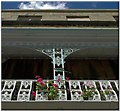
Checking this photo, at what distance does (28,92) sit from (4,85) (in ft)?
2.81

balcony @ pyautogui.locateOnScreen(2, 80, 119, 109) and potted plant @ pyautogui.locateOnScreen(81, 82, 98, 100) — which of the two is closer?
balcony @ pyautogui.locateOnScreen(2, 80, 119, 109)

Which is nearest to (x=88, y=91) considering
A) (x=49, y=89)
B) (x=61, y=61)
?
(x=49, y=89)

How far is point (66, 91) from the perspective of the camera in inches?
346

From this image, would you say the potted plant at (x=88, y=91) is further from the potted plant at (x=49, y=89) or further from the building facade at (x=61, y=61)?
the potted plant at (x=49, y=89)

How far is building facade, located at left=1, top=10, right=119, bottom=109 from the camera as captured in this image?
8.23 meters

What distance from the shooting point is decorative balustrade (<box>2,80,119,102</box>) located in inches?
325

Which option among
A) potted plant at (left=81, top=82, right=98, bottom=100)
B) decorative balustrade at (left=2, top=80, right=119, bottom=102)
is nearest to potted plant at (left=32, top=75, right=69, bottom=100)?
decorative balustrade at (left=2, top=80, right=119, bottom=102)

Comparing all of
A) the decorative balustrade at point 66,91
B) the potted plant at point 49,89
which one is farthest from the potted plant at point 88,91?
the potted plant at point 49,89

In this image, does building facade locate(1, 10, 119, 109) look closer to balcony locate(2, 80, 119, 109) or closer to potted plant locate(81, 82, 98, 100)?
balcony locate(2, 80, 119, 109)

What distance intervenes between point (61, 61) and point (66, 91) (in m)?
1.16

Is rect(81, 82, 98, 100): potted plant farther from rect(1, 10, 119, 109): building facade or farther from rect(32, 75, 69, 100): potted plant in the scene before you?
rect(32, 75, 69, 100): potted plant

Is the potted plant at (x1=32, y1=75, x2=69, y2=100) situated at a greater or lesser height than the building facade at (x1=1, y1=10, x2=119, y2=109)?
lesser

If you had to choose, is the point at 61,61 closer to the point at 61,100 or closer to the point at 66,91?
the point at 66,91

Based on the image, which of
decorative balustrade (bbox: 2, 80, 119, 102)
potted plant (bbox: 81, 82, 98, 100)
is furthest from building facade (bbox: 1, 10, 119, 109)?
potted plant (bbox: 81, 82, 98, 100)
